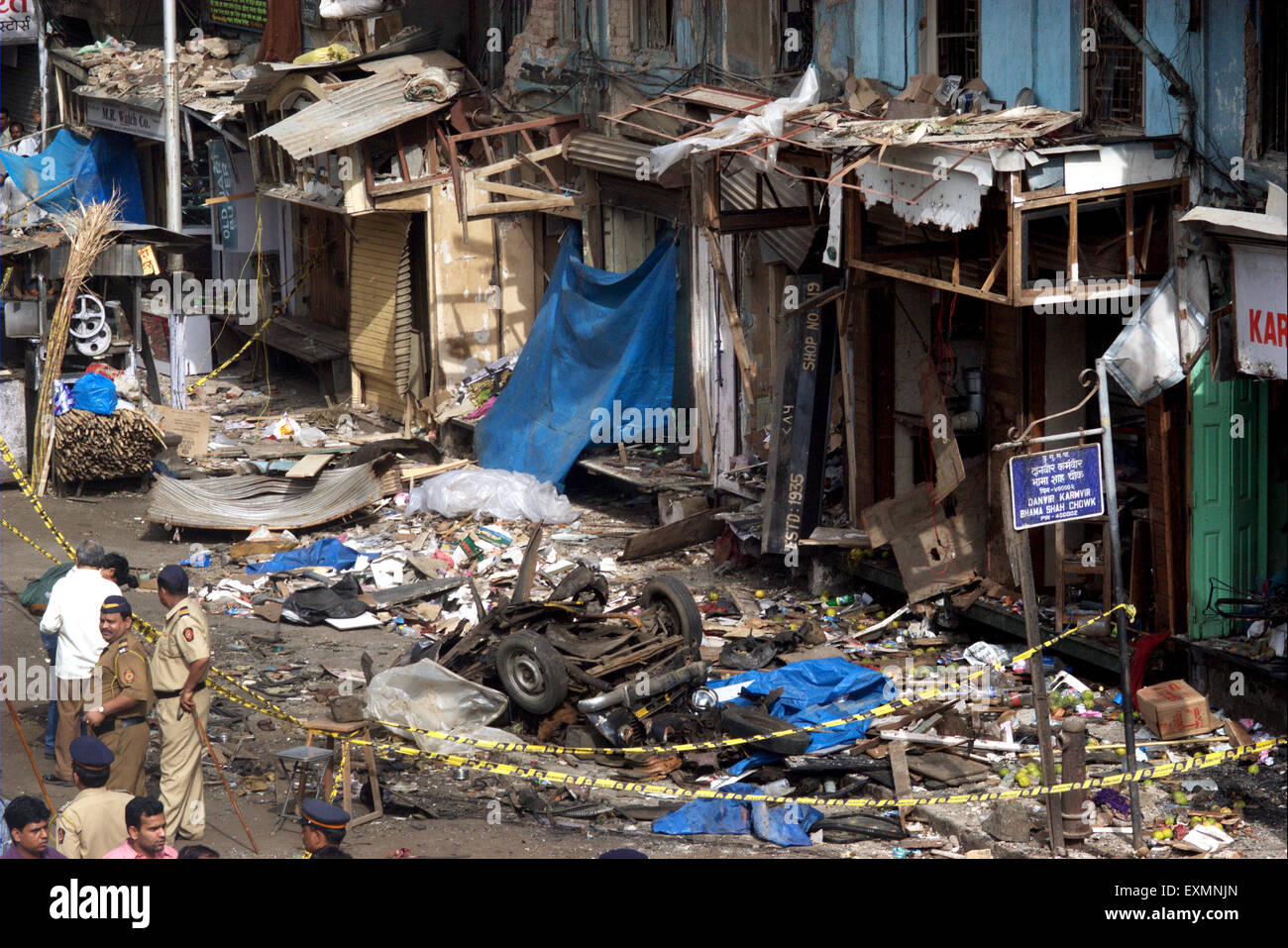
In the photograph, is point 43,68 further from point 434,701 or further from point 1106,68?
point 1106,68

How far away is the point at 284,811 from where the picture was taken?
9.17m

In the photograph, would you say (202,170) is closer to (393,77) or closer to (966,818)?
(393,77)

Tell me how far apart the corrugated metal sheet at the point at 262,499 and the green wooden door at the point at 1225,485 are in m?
9.26

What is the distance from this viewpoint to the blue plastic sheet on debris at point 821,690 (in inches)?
410

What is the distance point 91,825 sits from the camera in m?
7.29

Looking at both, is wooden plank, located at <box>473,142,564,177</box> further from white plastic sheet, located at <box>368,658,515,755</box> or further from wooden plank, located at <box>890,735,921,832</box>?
wooden plank, located at <box>890,735,921,832</box>

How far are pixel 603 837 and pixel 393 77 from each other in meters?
13.3

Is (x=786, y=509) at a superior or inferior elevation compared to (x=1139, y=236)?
inferior

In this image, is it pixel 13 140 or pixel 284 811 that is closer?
pixel 284 811

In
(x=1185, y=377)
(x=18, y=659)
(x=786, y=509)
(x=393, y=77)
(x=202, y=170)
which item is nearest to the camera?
(x=1185, y=377)

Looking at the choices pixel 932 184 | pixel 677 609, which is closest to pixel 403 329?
pixel 677 609

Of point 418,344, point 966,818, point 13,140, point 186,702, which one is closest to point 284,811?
point 186,702

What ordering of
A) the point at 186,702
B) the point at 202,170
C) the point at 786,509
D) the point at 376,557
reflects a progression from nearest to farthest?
the point at 186,702 < the point at 786,509 < the point at 376,557 < the point at 202,170

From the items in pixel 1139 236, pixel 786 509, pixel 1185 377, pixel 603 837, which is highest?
pixel 1139 236
